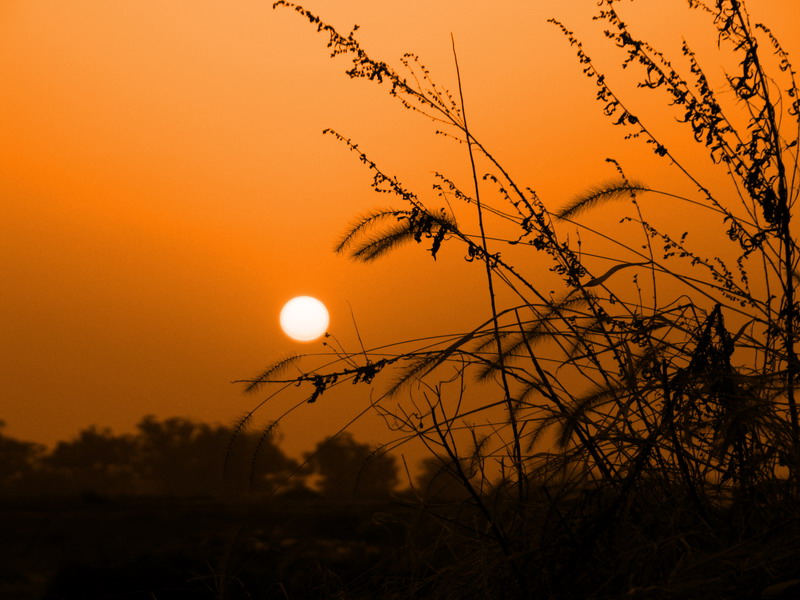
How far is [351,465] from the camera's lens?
0.98 meters

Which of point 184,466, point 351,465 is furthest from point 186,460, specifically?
point 351,465

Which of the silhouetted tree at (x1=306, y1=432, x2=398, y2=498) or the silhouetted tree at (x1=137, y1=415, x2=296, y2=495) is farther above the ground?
the silhouetted tree at (x1=137, y1=415, x2=296, y2=495)

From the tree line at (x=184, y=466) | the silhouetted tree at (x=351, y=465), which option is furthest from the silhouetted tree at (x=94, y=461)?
the silhouetted tree at (x=351, y=465)

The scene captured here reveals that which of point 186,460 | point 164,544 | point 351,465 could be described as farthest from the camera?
point 186,460

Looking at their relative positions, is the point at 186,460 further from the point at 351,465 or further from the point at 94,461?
the point at 351,465

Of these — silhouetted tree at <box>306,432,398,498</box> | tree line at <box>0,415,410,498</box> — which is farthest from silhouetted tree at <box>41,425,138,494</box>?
silhouetted tree at <box>306,432,398,498</box>

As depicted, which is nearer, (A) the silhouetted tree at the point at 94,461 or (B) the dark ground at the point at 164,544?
(B) the dark ground at the point at 164,544

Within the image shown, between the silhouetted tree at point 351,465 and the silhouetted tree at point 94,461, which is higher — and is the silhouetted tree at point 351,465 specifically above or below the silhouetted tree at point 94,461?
below

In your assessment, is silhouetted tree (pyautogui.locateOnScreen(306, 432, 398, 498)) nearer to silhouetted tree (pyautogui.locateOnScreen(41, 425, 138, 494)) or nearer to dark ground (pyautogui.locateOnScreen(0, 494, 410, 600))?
dark ground (pyautogui.locateOnScreen(0, 494, 410, 600))

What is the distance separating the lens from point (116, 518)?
1.55 metres

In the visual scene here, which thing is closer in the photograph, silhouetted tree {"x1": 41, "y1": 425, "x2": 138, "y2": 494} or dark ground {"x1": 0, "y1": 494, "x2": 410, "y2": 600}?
dark ground {"x1": 0, "y1": 494, "x2": 410, "y2": 600}

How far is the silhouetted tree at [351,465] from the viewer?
0.97 metres

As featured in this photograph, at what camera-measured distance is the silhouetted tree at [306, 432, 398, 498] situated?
0.97m

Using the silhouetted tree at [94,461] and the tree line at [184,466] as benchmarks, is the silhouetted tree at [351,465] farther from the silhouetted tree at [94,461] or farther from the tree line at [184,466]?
the silhouetted tree at [94,461]
